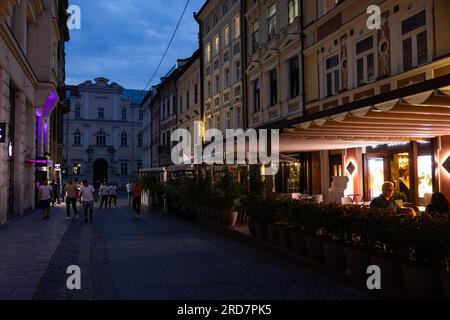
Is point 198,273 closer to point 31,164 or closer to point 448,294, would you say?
point 448,294

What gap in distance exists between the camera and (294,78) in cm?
2167

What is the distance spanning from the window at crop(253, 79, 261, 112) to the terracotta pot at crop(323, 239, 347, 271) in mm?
18262

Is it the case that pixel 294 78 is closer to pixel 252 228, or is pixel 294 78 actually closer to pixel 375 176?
pixel 375 176

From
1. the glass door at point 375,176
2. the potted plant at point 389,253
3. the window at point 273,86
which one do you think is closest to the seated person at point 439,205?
the potted plant at point 389,253

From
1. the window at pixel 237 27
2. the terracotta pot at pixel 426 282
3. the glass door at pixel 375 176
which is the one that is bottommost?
the terracotta pot at pixel 426 282

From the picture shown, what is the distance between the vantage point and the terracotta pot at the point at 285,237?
30.8 feet

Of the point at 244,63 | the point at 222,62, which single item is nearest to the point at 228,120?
the point at 222,62

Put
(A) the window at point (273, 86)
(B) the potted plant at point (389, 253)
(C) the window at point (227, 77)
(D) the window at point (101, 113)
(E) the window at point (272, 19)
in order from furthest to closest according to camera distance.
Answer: (D) the window at point (101, 113) < (C) the window at point (227, 77) < (A) the window at point (273, 86) < (E) the window at point (272, 19) < (B) the potted plant at point (389, 253)

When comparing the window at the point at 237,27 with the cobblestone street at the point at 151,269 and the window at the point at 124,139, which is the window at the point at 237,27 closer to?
the cobblestone street at the point at 151,269

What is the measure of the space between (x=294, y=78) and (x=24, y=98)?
1223 centimetres

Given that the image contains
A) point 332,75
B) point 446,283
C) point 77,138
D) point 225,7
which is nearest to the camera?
point 446,283

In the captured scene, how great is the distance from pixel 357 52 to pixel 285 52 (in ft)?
19.4

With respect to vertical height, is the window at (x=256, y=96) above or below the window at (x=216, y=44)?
below

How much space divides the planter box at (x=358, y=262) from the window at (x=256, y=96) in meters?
19.0
